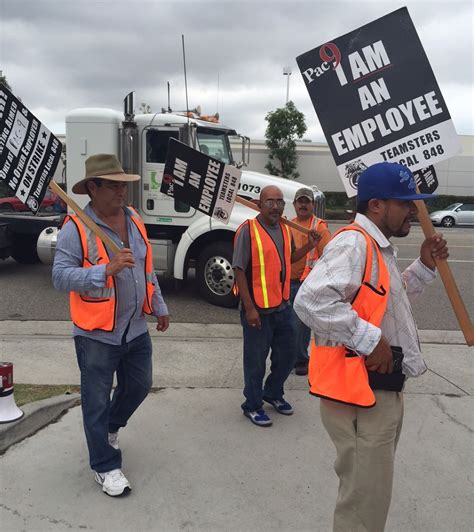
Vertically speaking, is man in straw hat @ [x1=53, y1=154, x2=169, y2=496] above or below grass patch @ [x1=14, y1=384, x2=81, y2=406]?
above

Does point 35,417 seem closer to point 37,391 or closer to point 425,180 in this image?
point 37,391

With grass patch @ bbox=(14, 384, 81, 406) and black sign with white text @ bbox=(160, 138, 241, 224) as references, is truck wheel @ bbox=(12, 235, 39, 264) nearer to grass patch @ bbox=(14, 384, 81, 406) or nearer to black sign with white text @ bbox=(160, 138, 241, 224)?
grass patch @ bbox=(14, 384, 81, 406)

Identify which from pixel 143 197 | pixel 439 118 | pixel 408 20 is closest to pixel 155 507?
pixel 439 118

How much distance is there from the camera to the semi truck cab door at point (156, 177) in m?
8.02

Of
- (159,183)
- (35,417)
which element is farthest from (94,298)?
(159,183)

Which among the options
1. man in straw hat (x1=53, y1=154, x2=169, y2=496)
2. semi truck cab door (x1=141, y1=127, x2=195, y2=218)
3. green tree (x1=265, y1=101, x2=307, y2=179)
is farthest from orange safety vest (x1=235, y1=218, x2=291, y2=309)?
green tree (x1=265, y1=101, x2=307, y2=179)

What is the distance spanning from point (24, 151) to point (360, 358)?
2323 millimetres

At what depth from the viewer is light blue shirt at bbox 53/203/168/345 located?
275 cm

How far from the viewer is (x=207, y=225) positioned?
25.2 feet

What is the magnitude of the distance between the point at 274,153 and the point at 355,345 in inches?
1201

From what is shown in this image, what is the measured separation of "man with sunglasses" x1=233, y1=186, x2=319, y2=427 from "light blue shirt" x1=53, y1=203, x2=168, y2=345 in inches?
35.6

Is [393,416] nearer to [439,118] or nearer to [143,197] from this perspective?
[439,118]

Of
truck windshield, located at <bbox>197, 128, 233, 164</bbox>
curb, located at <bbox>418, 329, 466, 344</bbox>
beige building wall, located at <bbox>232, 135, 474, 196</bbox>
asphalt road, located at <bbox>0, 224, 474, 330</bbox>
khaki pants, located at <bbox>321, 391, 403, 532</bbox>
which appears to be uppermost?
beige building wall, located at <bbox>232, 135, 474, 196</bbox>

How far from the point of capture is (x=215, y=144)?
329 inches
